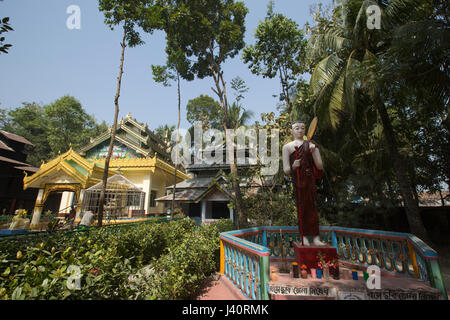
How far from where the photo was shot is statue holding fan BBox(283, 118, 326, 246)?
15.4 ft

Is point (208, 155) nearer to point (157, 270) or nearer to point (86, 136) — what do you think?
point (157, 270)

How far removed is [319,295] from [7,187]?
27276 millimetres

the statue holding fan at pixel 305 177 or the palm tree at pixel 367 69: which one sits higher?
the palm tree at pixel 367 69

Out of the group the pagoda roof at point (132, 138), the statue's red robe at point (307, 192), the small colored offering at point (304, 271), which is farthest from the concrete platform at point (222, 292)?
the pagoda roof at point (132, 138)

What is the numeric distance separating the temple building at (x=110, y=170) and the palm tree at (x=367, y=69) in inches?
507

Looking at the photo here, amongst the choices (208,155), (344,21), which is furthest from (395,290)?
(208,155)

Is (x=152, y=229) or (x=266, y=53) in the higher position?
(x=266, y=53)

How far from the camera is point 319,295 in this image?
335 centimetres

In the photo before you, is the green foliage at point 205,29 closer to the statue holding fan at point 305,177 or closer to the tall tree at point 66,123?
the statue holding fan at point 305,177

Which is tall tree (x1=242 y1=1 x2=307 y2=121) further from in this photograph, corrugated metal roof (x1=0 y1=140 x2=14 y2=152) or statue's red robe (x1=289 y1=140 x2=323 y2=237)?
corrugated metal roof (x1=0 y1=140 x2=14 y2=152)

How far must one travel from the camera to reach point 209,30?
12.8 meters

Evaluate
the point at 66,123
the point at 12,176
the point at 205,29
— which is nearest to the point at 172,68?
the point at 205,29

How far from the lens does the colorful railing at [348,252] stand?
3.43 m

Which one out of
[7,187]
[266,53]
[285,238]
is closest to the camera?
[285,238]
